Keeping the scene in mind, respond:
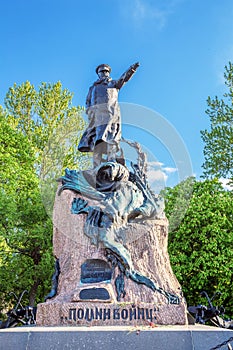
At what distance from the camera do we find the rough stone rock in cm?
552

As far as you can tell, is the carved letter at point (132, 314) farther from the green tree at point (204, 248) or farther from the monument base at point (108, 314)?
the green tree at point (204, 248)

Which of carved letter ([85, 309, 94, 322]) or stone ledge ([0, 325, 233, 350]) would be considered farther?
carved letter ([85, 309, 94, 322])

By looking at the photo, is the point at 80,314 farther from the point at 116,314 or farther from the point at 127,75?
the point at 127,75

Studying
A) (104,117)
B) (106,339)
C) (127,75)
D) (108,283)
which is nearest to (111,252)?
(108,283)

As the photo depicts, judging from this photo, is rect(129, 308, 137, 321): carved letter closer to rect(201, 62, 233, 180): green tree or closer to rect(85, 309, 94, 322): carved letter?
rect(85, 309, 94, 322): carved letter

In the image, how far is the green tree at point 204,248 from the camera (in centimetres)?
1414

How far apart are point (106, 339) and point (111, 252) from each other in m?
1.51

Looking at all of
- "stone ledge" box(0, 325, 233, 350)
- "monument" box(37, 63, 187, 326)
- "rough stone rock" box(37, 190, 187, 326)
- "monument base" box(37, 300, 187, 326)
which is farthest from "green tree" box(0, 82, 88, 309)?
"stone ledge" box(0, 325, 233, 350)

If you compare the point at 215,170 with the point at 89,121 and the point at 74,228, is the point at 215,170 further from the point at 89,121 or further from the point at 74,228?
the point at 74,228

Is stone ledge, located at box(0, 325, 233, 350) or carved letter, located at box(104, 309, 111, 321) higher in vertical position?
carved letter, located at box(104, 309, 111, 321)

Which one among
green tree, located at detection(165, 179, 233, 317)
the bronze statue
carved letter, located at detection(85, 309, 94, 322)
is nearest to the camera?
carved letter, located at detection(85, 309, 94, 322)

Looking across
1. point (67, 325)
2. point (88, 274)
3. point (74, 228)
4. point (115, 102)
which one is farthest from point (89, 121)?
point (67, 325)

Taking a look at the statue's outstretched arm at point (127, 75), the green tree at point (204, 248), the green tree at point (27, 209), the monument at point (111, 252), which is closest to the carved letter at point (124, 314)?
the monument at point (111, 252)

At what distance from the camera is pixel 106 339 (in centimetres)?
471
